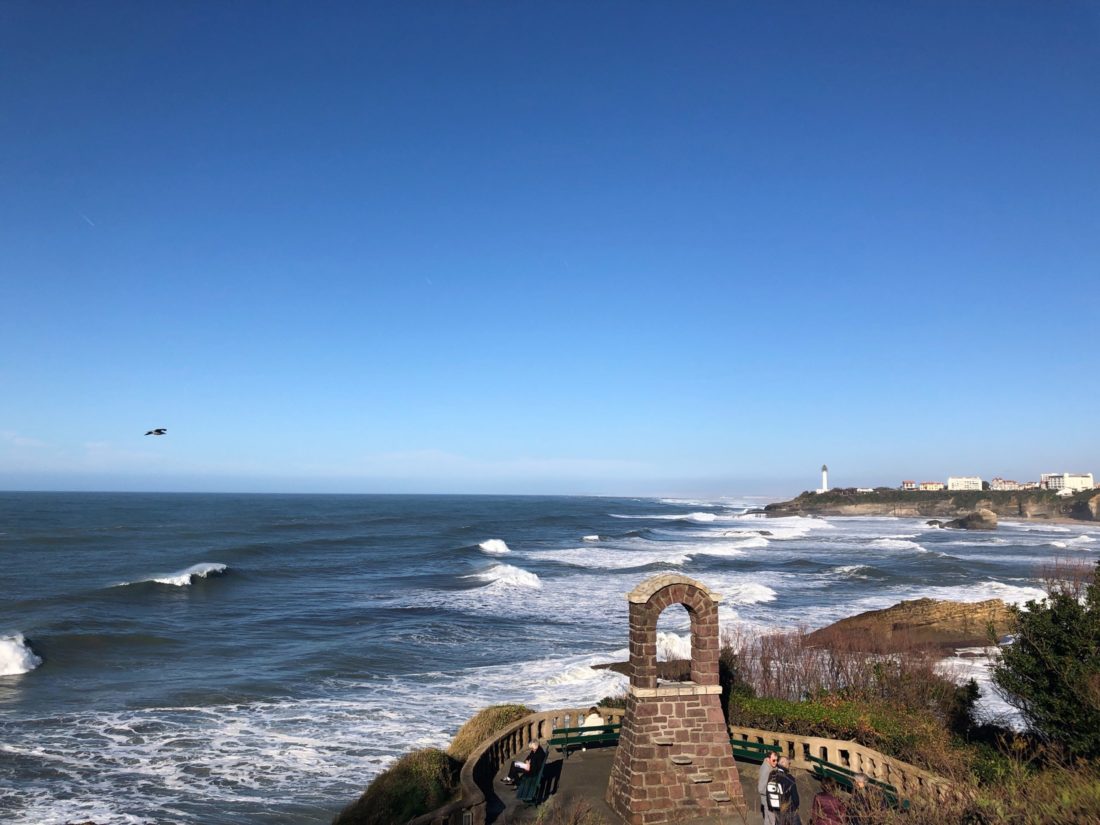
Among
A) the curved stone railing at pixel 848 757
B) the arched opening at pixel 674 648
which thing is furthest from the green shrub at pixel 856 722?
the arched opening at pixel 674 648

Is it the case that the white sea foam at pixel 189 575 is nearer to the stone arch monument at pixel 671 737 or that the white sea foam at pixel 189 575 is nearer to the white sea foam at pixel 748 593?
the white sea foam at pixel 748 593

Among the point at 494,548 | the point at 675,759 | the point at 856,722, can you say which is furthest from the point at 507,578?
the point at 675,759

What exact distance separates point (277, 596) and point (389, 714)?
26872mm

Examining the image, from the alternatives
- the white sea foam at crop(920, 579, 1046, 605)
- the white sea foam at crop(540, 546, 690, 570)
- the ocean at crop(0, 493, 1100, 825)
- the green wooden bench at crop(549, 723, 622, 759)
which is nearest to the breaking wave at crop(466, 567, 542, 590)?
the ocean at crop(0, 493, 1100, 825)

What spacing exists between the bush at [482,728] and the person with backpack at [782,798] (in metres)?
6.82

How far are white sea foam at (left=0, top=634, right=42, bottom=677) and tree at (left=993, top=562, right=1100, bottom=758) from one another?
3357cm

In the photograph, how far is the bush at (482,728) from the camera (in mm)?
17062

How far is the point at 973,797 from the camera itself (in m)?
9.47

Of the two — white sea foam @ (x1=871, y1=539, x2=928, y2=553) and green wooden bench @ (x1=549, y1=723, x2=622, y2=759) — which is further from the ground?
green wooden bench @ (x1=549, y1=723, x2=622, y2=759)

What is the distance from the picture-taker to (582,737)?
1603cm

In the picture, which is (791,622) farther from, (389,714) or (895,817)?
(895,817)

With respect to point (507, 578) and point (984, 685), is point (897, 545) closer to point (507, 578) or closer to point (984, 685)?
point (507, 578)

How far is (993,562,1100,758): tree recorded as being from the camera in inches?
566

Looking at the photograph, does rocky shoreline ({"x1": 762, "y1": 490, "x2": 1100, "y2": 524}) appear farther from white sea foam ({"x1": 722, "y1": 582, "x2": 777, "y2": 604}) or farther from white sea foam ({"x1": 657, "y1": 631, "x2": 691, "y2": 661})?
white sea foam ({"x1": 657, "y1": 631, "x2": 691, "y2": 661})
